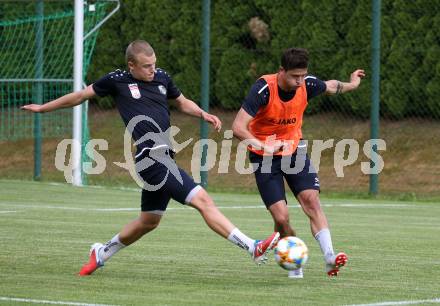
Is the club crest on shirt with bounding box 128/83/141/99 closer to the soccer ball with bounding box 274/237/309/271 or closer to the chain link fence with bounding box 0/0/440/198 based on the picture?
the soccer ball with bounding box 274/237/309/271

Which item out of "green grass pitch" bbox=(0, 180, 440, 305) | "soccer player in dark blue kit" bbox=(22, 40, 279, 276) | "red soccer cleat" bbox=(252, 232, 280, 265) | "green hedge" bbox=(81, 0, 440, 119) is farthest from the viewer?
"green hedge" bbox=(81, 0, 440, 119)

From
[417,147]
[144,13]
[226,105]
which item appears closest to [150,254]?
[417,147]

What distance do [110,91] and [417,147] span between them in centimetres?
1229

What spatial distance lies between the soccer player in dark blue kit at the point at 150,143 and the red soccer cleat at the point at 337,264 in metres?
0.52

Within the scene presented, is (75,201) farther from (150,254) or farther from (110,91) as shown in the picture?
(110,91)

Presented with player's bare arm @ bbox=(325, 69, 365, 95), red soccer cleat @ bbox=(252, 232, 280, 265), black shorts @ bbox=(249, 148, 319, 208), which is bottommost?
red soccer cleat @ bbox=(252, 232, 280, 265)

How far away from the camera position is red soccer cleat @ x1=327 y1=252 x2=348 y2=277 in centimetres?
878

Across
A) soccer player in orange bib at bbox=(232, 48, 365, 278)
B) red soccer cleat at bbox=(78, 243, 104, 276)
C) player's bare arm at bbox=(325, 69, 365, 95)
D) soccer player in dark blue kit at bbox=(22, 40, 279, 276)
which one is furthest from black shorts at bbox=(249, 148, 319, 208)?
red soccer cleat at bbox=(78, 243, 104, 276)

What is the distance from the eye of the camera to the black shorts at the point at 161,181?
8906 millimetres

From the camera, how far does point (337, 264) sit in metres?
8.85

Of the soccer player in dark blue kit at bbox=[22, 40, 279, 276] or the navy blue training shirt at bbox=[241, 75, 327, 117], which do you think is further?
the navy blue training shirt at bbox=[241, 75, 327, 117]

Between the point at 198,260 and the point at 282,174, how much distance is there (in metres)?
1.18

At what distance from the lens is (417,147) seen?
68.6ft

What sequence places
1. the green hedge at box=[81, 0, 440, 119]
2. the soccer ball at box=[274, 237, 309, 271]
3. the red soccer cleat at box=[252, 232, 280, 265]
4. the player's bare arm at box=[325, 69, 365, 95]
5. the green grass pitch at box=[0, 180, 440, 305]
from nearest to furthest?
1. the green grass pitch at box=[0, 180, 440, 305]
2. the red soccer cleat at box=[252, 232, 280, 265]
3. the soccer ball at box=[274, 237, 309, 271]
4. the player's bare arm at box=[325, 69, 365, 95]
5. the green hedge at box=[81, 0, 440, 119]
